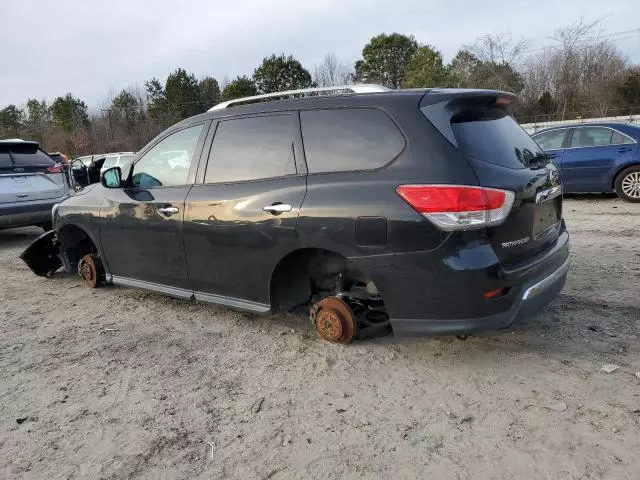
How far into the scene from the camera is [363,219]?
3.13 meters

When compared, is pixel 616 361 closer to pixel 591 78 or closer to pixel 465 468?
pixel 465 468

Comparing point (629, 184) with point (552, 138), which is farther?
point (552, 138)

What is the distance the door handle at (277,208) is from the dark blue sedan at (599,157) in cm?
781

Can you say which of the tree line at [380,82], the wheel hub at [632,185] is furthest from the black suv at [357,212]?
the tree line at [380,82]

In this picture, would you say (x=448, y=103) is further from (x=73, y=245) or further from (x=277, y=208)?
(x=73, y=245)

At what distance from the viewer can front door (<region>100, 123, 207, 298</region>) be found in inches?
165

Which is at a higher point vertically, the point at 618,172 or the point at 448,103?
the point at 448,103

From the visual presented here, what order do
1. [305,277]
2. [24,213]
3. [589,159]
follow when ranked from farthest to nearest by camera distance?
[589,159]
[24,213]
[305,277]

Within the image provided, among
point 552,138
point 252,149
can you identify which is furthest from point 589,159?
point 252,149

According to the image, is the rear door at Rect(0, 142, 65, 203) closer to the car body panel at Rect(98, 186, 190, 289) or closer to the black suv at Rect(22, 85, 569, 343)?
the car body panel at Rect(98, 186, 190, 289)

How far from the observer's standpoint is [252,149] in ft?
12.6

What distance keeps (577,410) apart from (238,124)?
9.85 feet

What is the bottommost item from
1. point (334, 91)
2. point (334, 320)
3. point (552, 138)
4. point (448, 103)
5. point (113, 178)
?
point (334, 320)

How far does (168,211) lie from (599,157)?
867 cm
